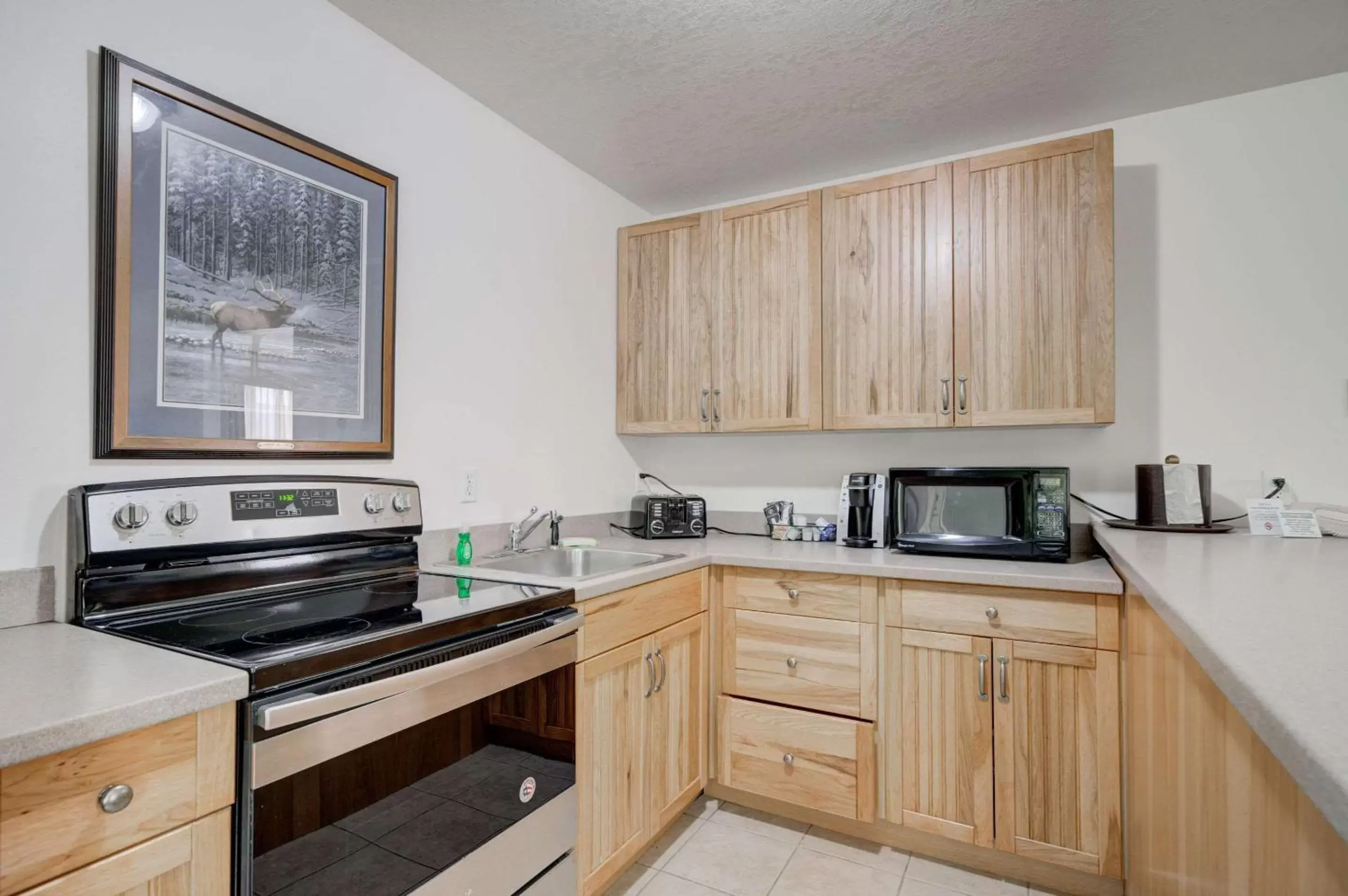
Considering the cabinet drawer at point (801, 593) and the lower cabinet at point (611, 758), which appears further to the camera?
the cabinet drawer at point (801, 593)

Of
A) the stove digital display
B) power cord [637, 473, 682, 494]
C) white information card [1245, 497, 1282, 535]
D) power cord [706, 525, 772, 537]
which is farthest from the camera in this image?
power cord [637, 473, 682, 494]

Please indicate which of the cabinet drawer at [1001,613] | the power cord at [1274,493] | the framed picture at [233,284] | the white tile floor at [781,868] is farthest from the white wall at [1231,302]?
the framed picture at [233,284]

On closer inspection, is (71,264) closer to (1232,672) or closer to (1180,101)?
(1232,672)

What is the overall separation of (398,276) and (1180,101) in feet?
8.68

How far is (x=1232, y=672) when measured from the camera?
0.65 m

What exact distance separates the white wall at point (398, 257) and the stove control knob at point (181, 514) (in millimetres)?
114

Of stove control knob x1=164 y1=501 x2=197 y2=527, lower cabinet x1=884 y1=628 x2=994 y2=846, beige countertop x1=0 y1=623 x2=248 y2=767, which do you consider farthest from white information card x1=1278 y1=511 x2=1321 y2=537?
stove control knob x1=164 y1=501 x2=197 y2=527

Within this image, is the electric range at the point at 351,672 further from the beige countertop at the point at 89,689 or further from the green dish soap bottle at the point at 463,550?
the green dish soap bottle at the point at 463,550

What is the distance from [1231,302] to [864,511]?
1402mm

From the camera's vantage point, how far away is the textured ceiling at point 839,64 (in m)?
1.75

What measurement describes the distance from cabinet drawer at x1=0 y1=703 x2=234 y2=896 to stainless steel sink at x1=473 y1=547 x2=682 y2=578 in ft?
4.03

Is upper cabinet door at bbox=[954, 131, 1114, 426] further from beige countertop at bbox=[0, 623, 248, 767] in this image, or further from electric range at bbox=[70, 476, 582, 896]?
beige countertop at bbox=[0, 623, 248, 767]

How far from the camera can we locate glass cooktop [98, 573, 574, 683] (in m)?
1.07

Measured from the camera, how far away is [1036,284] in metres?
2.16
